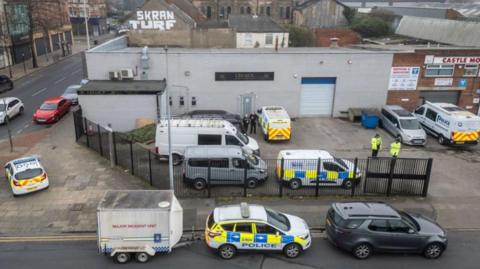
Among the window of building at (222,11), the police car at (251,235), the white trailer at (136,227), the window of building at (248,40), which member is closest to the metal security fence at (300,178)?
the police car at (251,235)

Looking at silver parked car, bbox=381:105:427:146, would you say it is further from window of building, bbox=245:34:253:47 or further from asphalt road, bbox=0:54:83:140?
asphalt road, bbox=0:54:83:140

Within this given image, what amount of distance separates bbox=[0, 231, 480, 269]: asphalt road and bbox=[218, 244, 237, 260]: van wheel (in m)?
0.17

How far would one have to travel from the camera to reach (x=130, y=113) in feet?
82.6

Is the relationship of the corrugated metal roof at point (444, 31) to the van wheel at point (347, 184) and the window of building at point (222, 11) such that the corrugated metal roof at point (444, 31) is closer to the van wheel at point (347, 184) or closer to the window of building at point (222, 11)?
the van wheel at point (347, 184)

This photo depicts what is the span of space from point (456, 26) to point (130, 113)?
34107mm

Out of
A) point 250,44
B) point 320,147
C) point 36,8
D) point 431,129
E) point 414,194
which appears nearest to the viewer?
point 414,194

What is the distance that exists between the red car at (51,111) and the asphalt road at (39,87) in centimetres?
55

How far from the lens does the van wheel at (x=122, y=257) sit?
40.8ft

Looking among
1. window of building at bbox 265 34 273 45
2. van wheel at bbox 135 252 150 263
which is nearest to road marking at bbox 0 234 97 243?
van wheel at bbox 135 252 150 263

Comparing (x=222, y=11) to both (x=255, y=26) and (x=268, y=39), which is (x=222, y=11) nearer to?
(x=255, y=26)

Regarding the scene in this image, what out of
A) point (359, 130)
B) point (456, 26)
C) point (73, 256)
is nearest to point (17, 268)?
point (73, 256)

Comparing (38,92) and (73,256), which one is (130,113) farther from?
(38,92)

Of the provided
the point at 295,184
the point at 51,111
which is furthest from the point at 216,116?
the point at 51,111

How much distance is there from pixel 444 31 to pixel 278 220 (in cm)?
3768
